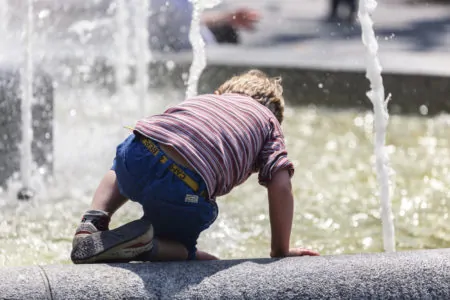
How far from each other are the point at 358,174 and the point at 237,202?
94 centimetres

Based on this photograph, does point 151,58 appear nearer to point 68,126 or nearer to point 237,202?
point 68,126

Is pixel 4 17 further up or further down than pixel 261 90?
further up

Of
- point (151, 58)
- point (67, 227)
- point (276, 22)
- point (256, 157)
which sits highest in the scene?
point (276, 22)

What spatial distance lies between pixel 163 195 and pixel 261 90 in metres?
0.57

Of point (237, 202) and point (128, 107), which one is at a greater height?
point (128, 107)

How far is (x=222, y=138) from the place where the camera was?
129 inches

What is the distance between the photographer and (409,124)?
23.3ft

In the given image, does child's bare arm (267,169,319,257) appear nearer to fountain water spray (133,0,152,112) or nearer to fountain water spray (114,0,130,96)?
fountain water spray (133,0,152,112)

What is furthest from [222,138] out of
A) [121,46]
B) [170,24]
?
[170,24]

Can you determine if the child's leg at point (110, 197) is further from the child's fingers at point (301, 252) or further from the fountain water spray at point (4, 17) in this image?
the fountain water spray at point (4, 17)

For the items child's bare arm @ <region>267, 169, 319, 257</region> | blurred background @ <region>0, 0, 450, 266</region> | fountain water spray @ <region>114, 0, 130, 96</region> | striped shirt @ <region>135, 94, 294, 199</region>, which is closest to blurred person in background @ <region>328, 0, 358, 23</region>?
blurred background @ <region>0, 0, 450, 266</region>

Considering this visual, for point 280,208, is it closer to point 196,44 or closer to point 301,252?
point 301,252

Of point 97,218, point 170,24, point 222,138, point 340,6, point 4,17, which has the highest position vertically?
point 340,6

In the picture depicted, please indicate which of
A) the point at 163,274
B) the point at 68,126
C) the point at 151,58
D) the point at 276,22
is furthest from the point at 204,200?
the point at 276,22
